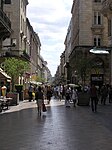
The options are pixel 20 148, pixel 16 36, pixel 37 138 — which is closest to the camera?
pixel 20 148

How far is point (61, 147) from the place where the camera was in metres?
9.87

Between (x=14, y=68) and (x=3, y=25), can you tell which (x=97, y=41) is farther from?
(x=3, y=25)

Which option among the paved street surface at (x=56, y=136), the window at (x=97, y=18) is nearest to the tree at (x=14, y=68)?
the window at (x=97, y=18)

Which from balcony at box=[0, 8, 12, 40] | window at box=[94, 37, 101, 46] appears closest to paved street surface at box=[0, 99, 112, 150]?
balcony at box=[0, 8, 12, 40]

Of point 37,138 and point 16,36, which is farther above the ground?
point 16,36

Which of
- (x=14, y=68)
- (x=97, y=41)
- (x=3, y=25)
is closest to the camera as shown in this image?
(x=3, y=25)

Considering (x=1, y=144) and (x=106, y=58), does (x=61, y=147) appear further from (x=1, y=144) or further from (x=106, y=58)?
(x=106, y=58)

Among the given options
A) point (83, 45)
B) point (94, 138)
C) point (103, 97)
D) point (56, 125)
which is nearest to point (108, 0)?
point (103, 97)

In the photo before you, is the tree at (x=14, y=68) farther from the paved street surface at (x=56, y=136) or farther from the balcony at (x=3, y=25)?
the paved street surface at (x=56, y=136)

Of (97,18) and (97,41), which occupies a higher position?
(97,18)

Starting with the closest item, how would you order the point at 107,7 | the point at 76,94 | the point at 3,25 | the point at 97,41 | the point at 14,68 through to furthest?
1. the point at 76,94
2. the point at 3,25
3. the point at 14,68
4. the point at 107,7
5. the point at 97,41

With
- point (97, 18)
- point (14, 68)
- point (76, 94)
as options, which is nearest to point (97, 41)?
point (97, 18)

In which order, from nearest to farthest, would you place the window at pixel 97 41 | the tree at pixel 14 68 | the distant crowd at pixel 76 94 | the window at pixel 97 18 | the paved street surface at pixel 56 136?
1. the paved street surface at pixel 56 136
2. the distant crowd at pixel 76 94
3. the tree at pixel 14 68
4. the window at pixel 97 41
5. the window at pixel 97 18

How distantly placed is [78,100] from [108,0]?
1454cm
